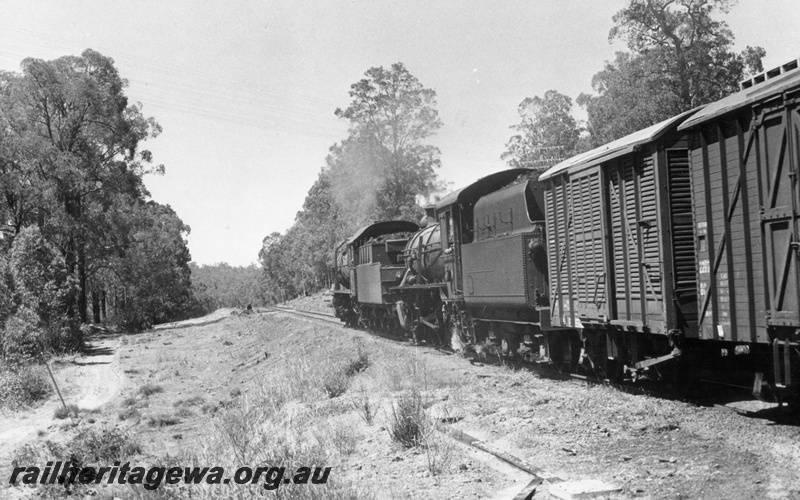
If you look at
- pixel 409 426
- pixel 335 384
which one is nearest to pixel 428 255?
pixel 335 384

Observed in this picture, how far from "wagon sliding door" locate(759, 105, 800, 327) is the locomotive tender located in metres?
0.01

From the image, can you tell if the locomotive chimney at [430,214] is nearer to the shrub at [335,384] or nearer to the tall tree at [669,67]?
the shrub at [335,384]

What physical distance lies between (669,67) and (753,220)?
2582cm

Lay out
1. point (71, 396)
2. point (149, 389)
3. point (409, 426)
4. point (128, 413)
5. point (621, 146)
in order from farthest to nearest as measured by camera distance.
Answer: point (71, 396)
point (149, 389)
point (128, 413)
point (621, 146)
point (409, 426)

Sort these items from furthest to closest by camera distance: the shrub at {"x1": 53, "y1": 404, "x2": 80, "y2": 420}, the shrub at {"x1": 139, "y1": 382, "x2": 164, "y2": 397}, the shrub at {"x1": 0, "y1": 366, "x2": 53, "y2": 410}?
the shrub at {"x1": 0, "y1": 366, "x2": 53, "y2": 410} < the shrub at {"x1": 139, "y1": 382, "x2": 164, "y2": 397} < the shrub at {"x1": 53, "y1": 404, "x2": 80, "y2": 420}

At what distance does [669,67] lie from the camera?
2980cm

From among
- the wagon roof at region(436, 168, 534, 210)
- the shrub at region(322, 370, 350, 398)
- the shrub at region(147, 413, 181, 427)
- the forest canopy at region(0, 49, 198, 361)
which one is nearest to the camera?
the shrub at region(322, 370, 350, 398)

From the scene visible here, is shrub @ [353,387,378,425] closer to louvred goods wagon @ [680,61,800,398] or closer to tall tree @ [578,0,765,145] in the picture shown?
louvred goods wagon @ [680,61,800,398]

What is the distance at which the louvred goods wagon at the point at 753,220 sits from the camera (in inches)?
254

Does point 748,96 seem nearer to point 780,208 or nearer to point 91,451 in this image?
point 780,208

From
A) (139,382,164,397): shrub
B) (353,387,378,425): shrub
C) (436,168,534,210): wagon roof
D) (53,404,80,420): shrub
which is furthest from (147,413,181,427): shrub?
(436,168,534,210): wagon roof

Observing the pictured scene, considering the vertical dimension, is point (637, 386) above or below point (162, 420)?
above

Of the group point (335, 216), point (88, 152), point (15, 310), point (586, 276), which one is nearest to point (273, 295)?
point (335, 216)

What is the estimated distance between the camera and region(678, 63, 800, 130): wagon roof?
21.2 ft
